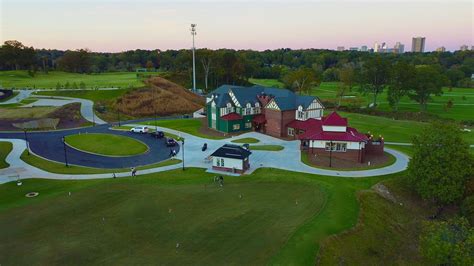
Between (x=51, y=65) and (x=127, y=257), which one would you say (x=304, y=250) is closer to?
(x=127, y=257)

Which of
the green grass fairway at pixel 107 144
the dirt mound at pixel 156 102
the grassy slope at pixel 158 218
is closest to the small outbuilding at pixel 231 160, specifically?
the grassy slope at pixel 158 218

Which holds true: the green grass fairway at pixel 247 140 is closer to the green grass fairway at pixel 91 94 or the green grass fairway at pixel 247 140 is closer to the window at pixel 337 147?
the window at pixel 337 147

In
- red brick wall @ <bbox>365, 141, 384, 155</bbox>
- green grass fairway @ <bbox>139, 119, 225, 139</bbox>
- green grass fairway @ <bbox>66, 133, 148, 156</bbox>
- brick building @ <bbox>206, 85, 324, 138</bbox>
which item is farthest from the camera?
green grass fairway @ <bbox>139, 119, 225, 139</bbox>

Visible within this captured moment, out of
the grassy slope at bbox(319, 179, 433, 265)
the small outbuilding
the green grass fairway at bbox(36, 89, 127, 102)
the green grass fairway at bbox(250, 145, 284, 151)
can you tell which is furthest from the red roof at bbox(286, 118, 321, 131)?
the green grass fairway at bbox(36, 89, 127, 102)

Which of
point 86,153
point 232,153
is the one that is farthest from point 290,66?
point 232,153

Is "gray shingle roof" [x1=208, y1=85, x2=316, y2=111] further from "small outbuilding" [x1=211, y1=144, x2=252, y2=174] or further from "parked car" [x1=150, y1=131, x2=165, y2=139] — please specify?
"small outbuilding" [x1=211, y1=144, x2=252, y2=174]

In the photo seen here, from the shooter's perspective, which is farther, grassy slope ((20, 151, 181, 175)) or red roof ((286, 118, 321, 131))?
red roof ((286, 118, 321, 131))
